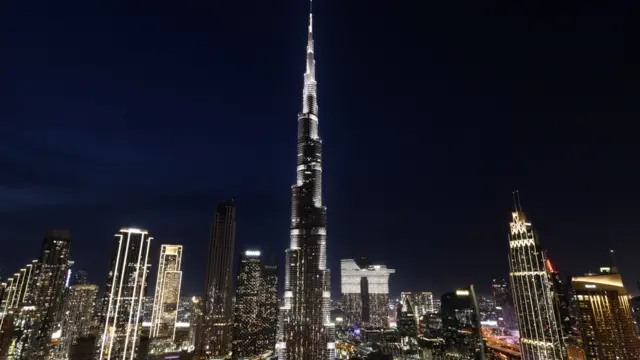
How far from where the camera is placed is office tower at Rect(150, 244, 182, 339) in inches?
3514

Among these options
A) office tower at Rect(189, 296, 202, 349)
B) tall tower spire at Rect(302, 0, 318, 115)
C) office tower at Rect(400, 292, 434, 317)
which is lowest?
office tower at Rect(189, 296, 202, 349)

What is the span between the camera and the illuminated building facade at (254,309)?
81.9 m

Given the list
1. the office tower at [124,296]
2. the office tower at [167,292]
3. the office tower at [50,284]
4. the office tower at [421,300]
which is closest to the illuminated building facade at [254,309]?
the office tower at [167,292]

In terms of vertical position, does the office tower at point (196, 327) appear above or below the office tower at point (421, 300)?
below

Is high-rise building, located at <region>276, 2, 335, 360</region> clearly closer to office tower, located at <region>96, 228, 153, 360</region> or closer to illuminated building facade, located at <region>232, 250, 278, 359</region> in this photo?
office tower, located at <region>96, 228, 153, 360</region>

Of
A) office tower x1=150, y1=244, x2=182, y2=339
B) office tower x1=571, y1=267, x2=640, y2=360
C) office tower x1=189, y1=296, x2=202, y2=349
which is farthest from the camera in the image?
office tower x1=150, y1=244, x2=182, y2=339

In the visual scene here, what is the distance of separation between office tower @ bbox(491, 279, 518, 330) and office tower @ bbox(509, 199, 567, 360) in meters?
53.9

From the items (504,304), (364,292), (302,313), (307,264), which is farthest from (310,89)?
(504,304)

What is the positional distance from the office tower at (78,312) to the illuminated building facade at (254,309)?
102ft

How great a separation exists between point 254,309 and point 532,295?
2483 inches

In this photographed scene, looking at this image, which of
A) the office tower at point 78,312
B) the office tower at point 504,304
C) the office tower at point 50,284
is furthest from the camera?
the office tower at point 504,304

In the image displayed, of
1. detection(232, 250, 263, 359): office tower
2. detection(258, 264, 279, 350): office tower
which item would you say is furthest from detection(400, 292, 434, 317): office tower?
detection(232, 250, 263, 359): office tower

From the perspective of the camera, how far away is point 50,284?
6234cm

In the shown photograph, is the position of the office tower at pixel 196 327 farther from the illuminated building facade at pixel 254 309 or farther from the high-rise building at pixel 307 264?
the high-rise building at pixel 307 264
